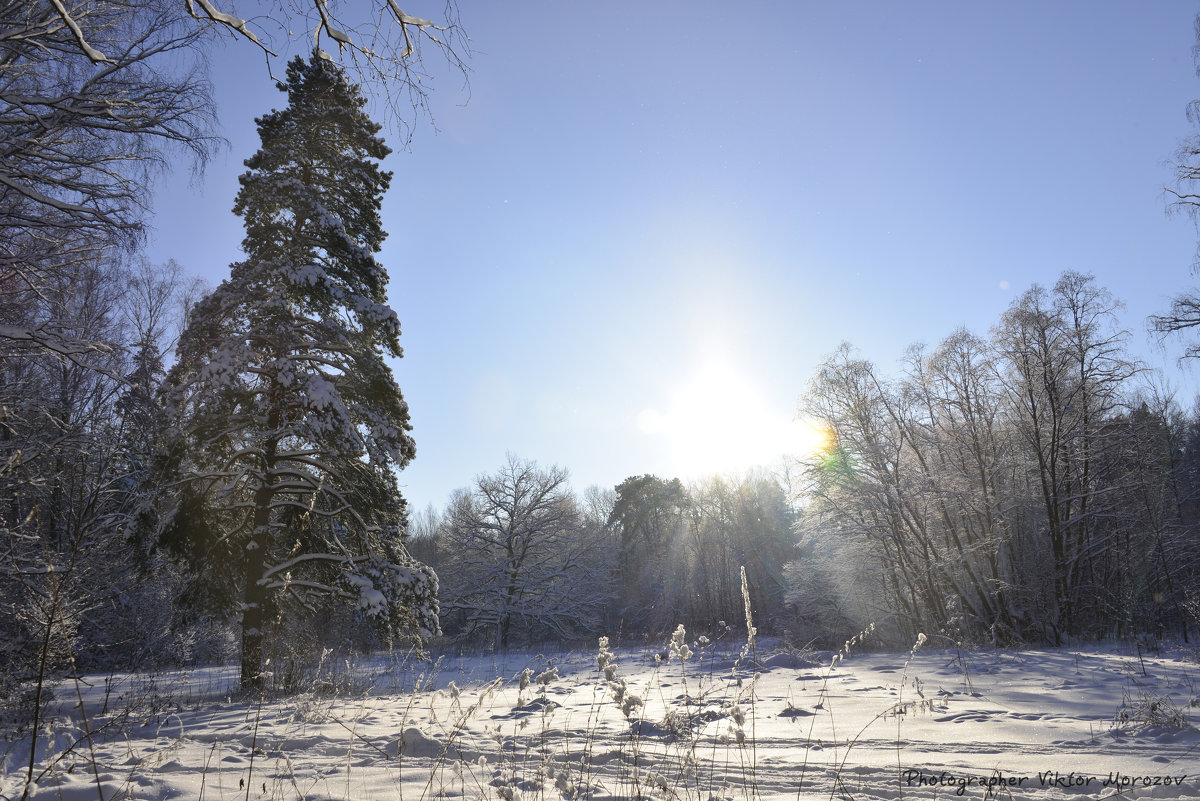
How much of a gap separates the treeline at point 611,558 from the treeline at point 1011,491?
6975 mm

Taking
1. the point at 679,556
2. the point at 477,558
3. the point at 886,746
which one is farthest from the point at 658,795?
the point at 679,556

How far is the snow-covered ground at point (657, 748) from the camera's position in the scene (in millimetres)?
3094

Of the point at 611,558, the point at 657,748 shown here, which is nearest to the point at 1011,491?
the point at 657,748

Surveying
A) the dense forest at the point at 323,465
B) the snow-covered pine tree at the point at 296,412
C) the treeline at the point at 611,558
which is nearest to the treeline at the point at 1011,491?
the dense forest at the point at 323,465

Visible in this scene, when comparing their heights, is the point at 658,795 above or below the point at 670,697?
above

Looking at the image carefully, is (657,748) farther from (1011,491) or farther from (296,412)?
(1011,491)

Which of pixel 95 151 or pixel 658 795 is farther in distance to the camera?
pixel 95 151

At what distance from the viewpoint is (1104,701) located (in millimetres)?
6254

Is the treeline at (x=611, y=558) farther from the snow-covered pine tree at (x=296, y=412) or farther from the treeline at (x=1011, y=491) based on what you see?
the snow-covered pine tree at (x=296, y=412)

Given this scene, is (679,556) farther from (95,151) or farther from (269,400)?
(95,151)

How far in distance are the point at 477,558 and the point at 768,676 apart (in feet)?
67.2

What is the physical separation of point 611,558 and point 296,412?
27493 mm

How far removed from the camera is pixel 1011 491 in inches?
680

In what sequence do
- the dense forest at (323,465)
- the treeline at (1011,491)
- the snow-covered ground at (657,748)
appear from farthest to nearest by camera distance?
the treeline at (1011,491), the dense forest at (323,465), the snow-covered ground at (657,748)
